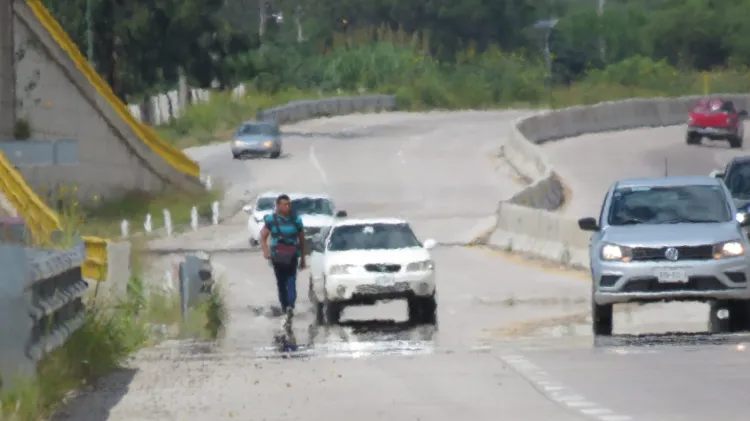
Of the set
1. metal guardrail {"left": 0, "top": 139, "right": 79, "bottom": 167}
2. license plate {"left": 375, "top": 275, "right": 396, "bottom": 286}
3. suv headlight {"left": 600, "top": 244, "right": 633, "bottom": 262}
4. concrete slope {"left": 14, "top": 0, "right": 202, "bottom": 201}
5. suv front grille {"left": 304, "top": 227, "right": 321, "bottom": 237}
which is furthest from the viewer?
concrete slope {"left": 14, "top": 0, "right": 202, "bottom": 201}

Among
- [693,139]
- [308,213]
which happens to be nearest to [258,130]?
[693,139]

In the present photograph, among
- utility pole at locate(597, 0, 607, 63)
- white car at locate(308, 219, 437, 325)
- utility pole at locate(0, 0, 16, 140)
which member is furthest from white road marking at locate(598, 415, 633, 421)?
utility pole at locate(597, 0, 607, 63)

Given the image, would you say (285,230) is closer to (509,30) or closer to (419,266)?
Result: (419,266)

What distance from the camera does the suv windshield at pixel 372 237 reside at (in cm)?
2445

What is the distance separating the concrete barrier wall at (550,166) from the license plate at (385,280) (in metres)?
9.41

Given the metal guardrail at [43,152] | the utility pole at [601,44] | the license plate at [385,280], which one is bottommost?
the license plate at [385,280]

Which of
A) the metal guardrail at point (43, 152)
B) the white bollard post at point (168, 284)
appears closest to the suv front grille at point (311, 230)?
the white bollard post at point (168, 284)

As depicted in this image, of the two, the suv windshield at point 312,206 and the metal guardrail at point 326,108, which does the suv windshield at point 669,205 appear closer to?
the suv windshield at point 312,206

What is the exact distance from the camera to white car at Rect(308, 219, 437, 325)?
23500 mm

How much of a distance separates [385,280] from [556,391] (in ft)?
30.7

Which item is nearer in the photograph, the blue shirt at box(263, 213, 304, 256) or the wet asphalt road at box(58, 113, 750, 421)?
the wet asphalt road at box(58, 113, 750, 421)

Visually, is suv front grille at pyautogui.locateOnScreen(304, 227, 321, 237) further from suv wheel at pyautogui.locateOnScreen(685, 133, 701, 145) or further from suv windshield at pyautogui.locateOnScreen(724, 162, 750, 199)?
suv wheel at pyautogui.locateOnScreen(685, 133, 701, 145)

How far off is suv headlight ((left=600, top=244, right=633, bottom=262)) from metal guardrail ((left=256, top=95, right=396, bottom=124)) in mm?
67845

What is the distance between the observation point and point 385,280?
23484 millimetres
